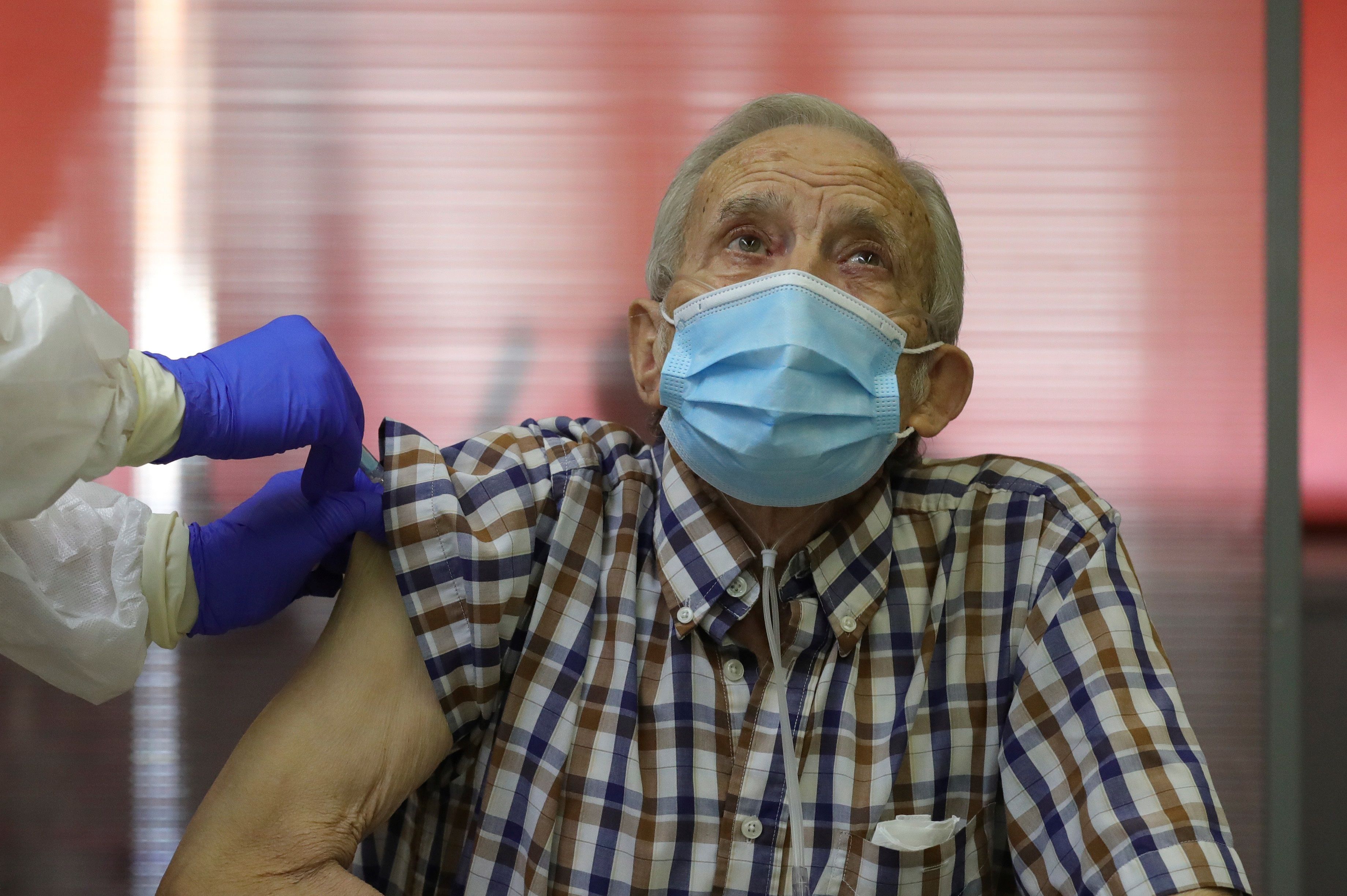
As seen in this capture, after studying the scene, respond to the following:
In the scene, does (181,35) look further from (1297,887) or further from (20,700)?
(1297,887)

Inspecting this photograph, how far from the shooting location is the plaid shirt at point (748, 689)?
1.08 metres

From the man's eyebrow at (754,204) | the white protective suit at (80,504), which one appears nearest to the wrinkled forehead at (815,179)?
the man's eyebrow at (754,204)

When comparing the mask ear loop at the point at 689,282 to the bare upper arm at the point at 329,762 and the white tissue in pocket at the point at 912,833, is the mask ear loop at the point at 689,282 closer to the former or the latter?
the bare upper arm at the point at 329,762

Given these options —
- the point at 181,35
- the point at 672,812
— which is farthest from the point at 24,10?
the point at 672,812

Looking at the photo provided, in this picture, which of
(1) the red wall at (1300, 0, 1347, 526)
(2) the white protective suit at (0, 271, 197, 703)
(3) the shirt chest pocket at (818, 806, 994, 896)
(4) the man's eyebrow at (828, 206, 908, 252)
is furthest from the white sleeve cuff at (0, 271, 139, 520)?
(1) the red wall at (1300, 0, 1347, 526)

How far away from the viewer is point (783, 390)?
103 cm

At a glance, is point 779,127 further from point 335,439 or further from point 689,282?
point 335,439

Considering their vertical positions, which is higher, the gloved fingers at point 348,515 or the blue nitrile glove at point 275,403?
the blue nitrile glove at point 275,403

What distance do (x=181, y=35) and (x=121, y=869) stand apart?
1.30 meters


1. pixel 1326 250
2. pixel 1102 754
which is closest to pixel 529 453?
pixel 1102 754

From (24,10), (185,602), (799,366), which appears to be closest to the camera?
(799,366)

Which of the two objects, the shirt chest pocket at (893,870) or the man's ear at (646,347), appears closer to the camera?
the shirt chest pocket at (893,870)

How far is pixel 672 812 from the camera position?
110cm

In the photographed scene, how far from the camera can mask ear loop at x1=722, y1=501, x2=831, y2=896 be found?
1.08 metres
